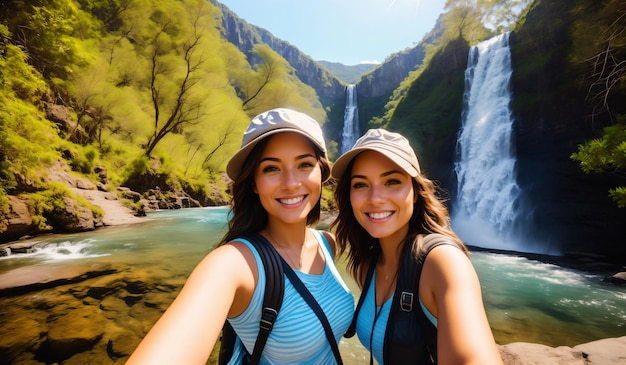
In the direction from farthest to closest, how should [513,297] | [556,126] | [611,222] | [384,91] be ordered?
1. [384,91]
2. [556,126]
3. [611,222]
4. [513,297]

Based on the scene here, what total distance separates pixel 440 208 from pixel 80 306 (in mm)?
4878

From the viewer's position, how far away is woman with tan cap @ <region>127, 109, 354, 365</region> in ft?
2.90

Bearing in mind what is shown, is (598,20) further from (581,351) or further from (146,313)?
(146,313)

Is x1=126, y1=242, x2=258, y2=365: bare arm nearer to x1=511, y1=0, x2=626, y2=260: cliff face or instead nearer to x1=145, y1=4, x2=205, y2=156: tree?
x1=511, y1=0, x2=626, y2=260: cliff face

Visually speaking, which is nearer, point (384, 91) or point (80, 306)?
point (80, 306)

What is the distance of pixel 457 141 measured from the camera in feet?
59.5

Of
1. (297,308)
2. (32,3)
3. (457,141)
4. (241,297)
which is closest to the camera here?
(241,297)

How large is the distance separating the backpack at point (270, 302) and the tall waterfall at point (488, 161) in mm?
13226

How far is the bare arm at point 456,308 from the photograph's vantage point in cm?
90

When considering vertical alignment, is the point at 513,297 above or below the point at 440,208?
below

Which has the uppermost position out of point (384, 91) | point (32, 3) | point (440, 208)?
point (384, 91)

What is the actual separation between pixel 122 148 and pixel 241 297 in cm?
1966

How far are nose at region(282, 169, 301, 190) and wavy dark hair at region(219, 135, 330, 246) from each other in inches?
6.8

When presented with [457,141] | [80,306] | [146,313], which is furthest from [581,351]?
[457,141]
